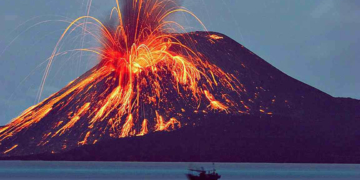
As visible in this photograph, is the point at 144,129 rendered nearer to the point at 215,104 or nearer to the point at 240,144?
the point at 215,104

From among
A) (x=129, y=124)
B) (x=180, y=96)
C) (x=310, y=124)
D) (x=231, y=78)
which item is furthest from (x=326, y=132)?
(x=129, y=124)

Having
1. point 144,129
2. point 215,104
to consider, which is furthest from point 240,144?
point 144,129

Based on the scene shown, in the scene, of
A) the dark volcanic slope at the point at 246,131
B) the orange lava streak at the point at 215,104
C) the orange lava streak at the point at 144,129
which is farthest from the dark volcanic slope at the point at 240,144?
the orange lava streak at the point at 215,104

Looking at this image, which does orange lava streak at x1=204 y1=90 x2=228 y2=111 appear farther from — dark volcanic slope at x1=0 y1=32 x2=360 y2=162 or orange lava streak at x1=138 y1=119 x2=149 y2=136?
A: orange lava streak at x1=138 y1=119 x2=149 y2=136

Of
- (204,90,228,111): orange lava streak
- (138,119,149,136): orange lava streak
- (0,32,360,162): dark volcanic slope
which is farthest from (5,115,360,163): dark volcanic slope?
(204,90,228,111): orange lava streak

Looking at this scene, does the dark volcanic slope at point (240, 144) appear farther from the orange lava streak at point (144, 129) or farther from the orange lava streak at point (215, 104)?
the orange lava streak at point (215, 104)

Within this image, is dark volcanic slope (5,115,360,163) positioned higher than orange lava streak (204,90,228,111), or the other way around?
orange lava streak (204,90,228,111)

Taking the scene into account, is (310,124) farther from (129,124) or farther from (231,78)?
(129,124)

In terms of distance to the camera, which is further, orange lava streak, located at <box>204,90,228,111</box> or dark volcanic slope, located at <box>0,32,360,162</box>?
orange lava streak, located at <box>204,90,228,111</box>
